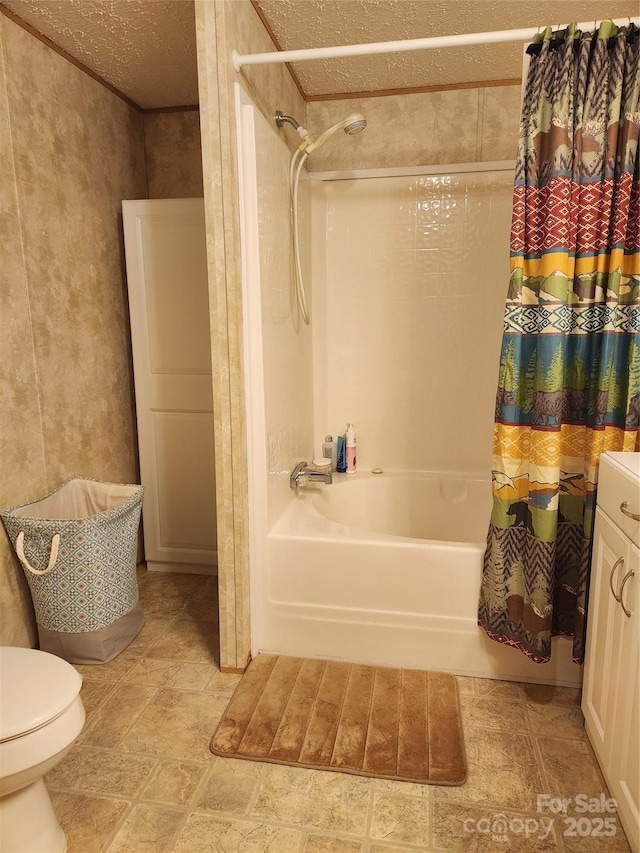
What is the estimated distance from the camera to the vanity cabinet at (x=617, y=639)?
128cm

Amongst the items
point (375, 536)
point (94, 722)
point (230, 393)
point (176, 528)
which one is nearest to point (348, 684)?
point (375, 536)

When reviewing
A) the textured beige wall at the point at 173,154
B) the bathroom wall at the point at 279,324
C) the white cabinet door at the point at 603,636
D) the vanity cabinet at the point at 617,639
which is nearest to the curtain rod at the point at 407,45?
the bathroom wall at the point at 279,324

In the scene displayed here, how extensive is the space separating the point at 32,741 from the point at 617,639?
1.38m

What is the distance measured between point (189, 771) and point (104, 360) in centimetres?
171

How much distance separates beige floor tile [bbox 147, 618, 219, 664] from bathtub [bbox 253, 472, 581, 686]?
201 millimetres

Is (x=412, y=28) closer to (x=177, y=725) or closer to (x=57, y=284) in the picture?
(x=57, y=284)

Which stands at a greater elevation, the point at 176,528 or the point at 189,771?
the point at 176,528

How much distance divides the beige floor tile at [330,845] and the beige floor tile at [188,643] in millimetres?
822

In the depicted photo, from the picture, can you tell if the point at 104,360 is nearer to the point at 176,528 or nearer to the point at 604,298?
the point at 176,528

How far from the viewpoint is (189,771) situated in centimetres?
159

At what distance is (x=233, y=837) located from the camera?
1389 millimetres

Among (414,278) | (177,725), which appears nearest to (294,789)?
(177,725)

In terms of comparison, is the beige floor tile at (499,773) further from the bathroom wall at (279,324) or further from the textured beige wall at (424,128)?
the textured beige wall at (424,128)

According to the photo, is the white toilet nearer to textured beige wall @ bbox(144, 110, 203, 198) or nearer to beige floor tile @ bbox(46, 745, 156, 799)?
beige floor tile @ bbox(46, 745, 156, 799)
